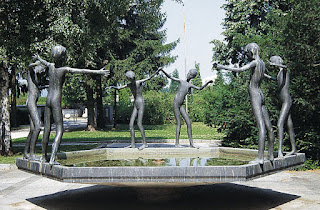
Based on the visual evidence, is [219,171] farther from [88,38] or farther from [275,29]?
[88,38]

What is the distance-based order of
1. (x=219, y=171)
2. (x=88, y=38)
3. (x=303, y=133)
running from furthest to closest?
(x=88, y=38) → (x=303, y=133) → (x=219, y=171)

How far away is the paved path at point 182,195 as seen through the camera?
22.6 ft

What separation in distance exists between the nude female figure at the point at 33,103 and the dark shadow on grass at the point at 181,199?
3.52 ft

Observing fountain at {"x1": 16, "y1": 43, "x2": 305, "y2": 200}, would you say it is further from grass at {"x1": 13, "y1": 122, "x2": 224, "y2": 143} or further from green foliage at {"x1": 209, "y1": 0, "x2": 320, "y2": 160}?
grass at {"x1": 13, "y1": 122, "x2": 224, "y2": 143}

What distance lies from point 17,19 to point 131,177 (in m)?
9.43

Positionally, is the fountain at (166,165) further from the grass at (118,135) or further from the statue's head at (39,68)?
the grass at (118,135)

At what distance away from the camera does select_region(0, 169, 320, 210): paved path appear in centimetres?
689

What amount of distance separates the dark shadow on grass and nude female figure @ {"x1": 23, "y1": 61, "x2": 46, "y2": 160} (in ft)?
3.52

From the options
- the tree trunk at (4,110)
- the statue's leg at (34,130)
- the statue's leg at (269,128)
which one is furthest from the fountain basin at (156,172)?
the tree trunk at (4,110)

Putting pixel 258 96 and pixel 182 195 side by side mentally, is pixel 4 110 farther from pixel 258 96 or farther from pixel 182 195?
pixel 258 96

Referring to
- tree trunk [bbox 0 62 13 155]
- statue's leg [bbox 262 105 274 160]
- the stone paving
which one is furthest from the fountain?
tree trunk [bbox 0 62 13 155]

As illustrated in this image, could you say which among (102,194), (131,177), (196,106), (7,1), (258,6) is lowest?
(102,194)

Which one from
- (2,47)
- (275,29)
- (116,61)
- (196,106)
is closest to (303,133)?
(275,29)

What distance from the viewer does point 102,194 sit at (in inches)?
320
